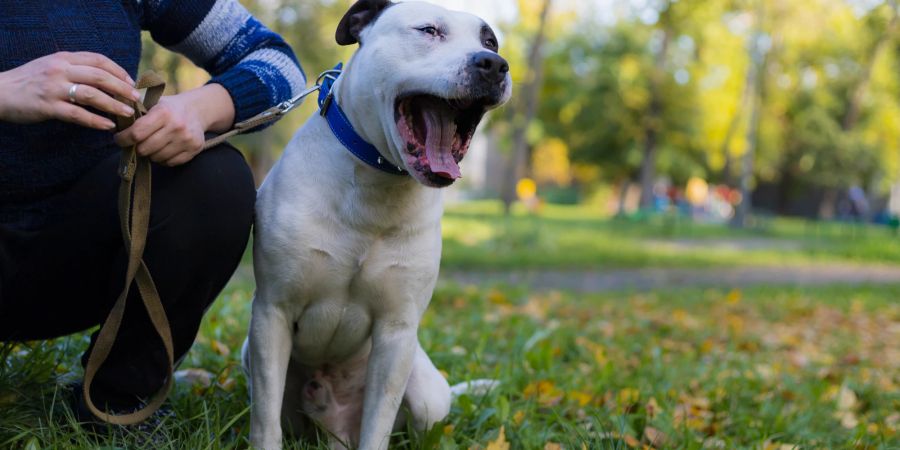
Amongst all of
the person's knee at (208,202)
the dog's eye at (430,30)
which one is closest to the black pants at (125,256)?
the person's knee at (208,202)

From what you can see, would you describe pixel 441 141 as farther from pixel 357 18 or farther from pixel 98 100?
pixel 98 100

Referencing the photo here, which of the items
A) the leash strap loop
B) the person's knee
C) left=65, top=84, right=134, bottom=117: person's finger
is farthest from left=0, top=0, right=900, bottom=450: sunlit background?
left=65, top=84, right=134, bottom=117: person's finger

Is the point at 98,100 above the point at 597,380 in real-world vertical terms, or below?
above

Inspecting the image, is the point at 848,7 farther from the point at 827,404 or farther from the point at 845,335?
the point at 827,404

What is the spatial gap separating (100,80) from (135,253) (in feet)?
1.31

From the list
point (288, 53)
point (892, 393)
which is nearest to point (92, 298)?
point (288, 53)

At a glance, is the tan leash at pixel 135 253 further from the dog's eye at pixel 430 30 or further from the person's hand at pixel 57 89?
the dog's eye at pixel 430 30

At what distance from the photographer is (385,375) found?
2.06m

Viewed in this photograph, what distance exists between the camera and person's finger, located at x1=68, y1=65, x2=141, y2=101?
1614mm

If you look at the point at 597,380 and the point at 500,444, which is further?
the point at 597,380

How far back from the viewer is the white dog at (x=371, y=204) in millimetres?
1836

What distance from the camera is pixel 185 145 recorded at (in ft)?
6.09

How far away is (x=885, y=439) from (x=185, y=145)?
242 cm

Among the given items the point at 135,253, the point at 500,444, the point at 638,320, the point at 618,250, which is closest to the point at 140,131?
the point at 135,253
